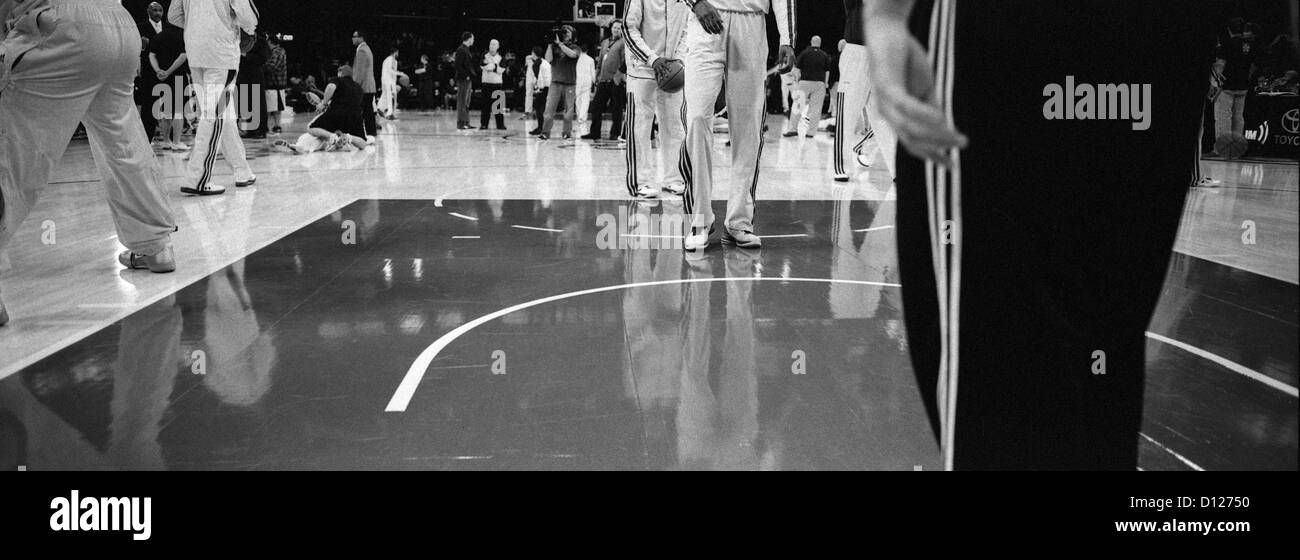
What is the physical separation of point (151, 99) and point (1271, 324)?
1256cm

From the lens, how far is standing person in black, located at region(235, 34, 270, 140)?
1156 cm

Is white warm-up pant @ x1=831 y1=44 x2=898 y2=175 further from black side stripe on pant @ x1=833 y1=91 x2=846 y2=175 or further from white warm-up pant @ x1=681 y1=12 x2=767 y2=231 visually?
white warm-up pant @ x1=681 y1=12 x2=767 y2=231

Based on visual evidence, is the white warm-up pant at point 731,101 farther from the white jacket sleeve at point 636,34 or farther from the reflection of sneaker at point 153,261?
the reflection of sneaker at point 153,261

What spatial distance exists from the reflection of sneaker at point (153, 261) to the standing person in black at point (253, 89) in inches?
266

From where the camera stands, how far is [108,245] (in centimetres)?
525

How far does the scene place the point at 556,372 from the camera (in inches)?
122

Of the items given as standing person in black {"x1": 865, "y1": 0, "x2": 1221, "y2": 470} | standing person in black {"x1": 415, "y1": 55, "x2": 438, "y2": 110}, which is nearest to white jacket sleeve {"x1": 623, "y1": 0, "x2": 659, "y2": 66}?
standing person in black {"x1": 865, "y1": 0, "x2": 1221, "y2": 470}

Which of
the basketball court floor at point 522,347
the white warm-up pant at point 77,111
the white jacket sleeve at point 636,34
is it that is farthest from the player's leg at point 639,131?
the white warm-up pant at point 77,111

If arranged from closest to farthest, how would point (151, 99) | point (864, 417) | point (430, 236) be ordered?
point (864, 417), point (430, 236), point (151, 99)
